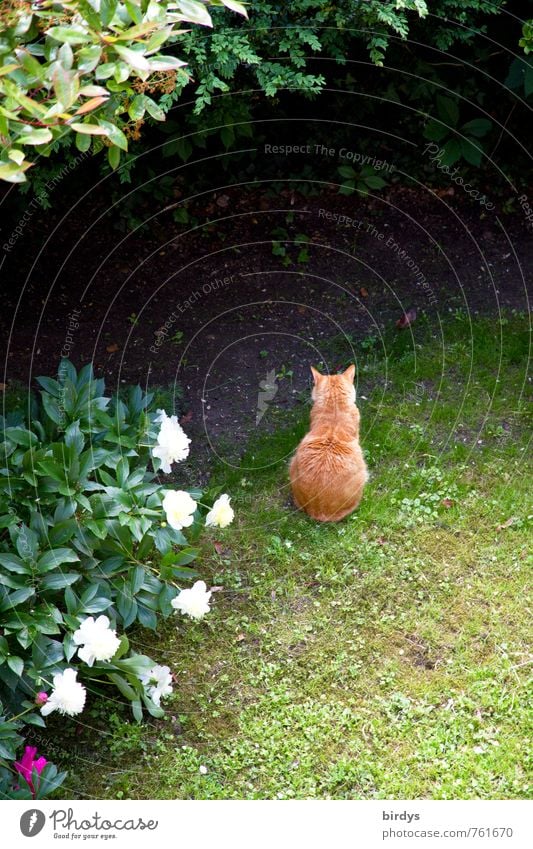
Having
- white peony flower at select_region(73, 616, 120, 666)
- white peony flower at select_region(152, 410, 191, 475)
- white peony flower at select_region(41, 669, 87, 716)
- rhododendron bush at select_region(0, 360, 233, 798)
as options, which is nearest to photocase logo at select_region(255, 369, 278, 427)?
rhododendron bush at select_region(0, 360, 233, 798)

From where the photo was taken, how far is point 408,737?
424 cm

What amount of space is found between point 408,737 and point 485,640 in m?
0.71

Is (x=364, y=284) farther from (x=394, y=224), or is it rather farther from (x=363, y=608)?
(x=363, y=608)

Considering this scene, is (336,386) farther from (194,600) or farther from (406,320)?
(194,600)

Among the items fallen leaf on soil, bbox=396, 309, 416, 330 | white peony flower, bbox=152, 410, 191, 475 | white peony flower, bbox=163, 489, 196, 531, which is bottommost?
white peony flower, bbox=163, 489, 196, 531

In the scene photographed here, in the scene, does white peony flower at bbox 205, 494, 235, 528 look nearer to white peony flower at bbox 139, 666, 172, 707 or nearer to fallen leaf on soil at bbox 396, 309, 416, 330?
white peony flower at bbox 139, 666, 172, 707

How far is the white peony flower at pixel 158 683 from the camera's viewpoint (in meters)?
4.28

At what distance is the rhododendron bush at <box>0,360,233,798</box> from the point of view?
3.84m

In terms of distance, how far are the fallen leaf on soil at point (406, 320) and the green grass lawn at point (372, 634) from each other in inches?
16.0

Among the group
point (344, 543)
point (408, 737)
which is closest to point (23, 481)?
point (344, 543)
